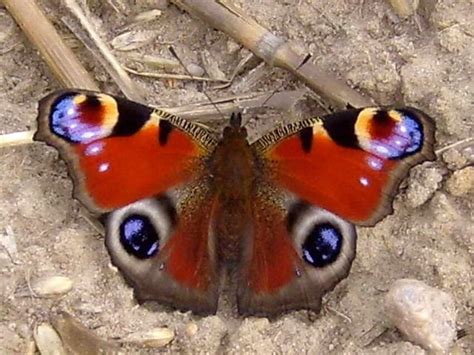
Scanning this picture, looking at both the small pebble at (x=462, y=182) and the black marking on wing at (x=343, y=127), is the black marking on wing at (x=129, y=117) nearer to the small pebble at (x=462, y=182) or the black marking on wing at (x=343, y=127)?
the black marking on wing at (x=343, y=127)

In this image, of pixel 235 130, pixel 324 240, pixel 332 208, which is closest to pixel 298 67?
pixel 235 130

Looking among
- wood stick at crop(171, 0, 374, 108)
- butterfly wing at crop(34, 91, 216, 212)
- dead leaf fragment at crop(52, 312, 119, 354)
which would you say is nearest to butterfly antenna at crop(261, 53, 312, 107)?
wood stick at crop(171, 0, 374, 108)

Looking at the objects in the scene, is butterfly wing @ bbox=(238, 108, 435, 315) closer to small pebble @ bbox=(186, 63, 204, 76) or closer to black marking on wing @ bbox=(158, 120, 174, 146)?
Result: black marking on wing @ bbox=(158, 120, 174, 146)

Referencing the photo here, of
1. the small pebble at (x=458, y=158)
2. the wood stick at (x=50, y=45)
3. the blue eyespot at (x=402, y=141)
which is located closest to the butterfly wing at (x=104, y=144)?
the wood stick at (x=50, y=45)

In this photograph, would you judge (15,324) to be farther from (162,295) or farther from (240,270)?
(240,270)

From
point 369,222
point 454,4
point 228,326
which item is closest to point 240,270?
point 228,326

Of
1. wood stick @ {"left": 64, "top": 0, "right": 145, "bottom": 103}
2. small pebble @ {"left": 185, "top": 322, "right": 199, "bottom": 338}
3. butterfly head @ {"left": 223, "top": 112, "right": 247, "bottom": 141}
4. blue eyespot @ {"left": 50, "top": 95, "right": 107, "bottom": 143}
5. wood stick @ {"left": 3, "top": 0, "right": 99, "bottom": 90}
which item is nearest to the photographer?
small pebble @ {"left": 185, "top": 322, "right": 199, "bottom": 338}

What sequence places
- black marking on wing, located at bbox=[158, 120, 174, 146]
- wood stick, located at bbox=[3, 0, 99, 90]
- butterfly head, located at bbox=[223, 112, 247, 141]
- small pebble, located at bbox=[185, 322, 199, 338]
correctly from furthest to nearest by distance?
wood stick, located at bbox=[3, 0, 99, 90] → butterfly head, located at bbox=[223, 112, 247, 141] → black marking on wing, located at bbox=[158, 120, 174, 146] → small pebble, located at bbox=[185, 322, 199, 338]
